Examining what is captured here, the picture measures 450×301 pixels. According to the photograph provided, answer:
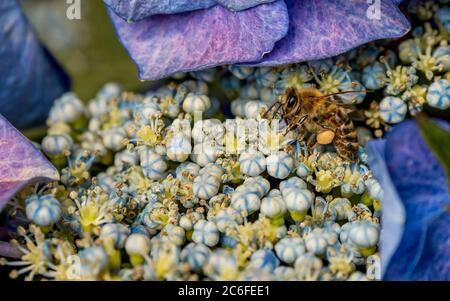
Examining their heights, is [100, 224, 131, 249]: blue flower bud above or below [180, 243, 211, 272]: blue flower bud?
above

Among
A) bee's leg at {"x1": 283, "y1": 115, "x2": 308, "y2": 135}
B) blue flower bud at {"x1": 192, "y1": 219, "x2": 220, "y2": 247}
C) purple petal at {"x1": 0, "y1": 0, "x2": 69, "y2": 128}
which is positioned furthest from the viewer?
purple petal at {"x1": 0, "y1": 0, "x2": 69, "y2": 128}

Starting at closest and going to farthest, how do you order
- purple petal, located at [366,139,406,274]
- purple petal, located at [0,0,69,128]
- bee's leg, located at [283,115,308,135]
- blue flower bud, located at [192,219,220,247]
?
purple petal, located at [366,139,406,274] < blue flower bud, located at [192,219,220,247] < bee's leg, located at [283,115,308,135] < purple petal, located at [0,0,69,128]

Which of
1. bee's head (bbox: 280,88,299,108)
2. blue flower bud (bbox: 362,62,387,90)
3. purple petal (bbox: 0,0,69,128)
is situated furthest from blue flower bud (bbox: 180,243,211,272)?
purple petal (bbox: 0,0,69,128)

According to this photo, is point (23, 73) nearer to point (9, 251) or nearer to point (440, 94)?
point (9, 251)

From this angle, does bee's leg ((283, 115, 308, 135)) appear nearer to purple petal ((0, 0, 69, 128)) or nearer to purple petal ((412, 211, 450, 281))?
purple petal ((412, 211, 450, 281))

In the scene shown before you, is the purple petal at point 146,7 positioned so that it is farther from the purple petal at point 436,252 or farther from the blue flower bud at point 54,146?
the purple petal at point 436,252

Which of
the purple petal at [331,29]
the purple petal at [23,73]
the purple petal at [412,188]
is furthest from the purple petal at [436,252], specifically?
the purple petal at [23,73]
